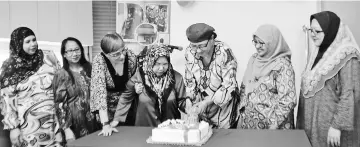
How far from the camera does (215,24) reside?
3.25 m

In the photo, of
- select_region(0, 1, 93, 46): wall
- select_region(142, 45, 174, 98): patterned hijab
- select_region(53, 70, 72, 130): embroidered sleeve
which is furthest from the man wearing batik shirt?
select_region(0, 1, 93, 46): wall

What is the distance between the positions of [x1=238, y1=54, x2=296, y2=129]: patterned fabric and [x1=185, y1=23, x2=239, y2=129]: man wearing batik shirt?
0.50 ft

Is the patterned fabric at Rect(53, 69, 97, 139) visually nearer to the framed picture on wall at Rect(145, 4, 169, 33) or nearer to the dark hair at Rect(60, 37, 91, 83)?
the dark hair at Rect(60, 37, 91, 83)

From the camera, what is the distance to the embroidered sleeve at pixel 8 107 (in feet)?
7.71


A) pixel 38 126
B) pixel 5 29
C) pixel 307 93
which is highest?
pixel 5 29

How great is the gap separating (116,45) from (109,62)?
0.13 metres

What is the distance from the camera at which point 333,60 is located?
2.23 metres

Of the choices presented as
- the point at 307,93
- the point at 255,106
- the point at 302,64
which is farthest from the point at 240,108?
the point at 302,64

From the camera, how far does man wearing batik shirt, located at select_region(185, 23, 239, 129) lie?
96.8 inches

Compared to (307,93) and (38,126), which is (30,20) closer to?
(38,126)

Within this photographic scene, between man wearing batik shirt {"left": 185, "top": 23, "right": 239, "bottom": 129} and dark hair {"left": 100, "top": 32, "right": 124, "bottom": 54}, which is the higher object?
dark hair {"left": 100, "top": 32, "right": 124, "bottom": 54}

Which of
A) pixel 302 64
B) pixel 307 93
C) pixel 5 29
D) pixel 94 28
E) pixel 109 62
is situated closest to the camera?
pixel 307 93

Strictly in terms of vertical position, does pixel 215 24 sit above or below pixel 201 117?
above

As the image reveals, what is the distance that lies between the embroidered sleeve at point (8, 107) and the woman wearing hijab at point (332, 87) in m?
1.82
